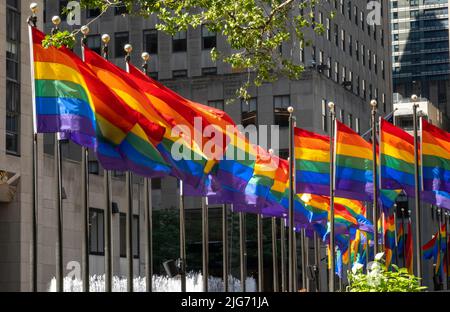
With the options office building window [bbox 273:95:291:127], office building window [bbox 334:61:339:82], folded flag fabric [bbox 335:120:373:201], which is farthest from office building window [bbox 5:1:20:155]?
office building window [bbox 334:61:339:82]

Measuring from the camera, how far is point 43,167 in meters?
58.6

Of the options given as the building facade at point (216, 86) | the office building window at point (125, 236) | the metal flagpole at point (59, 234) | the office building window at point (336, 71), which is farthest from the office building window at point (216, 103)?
the metal flagpole at point (59, 234)

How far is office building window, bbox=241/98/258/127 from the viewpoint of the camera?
97.4m

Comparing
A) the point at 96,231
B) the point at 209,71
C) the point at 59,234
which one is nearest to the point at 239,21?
the point at 59,234

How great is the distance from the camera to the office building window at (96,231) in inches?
2606

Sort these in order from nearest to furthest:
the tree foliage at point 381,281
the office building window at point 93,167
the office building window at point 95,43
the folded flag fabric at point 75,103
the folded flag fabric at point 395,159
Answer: the tree foliage at point 381,281
the folded flag fabric at point 75,103
the folded flag fabric at point 395,159
the office building window at point 93,167
the office building window at point 95,43

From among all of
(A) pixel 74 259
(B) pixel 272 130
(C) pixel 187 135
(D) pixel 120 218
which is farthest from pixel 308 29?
(C) pixel 187 135

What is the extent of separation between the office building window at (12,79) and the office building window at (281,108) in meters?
44.3

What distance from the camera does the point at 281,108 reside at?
97.6m

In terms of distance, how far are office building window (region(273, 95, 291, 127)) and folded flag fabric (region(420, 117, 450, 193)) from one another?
54169 mm

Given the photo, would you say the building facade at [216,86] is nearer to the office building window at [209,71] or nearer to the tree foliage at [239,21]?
the office building window at [209,71]

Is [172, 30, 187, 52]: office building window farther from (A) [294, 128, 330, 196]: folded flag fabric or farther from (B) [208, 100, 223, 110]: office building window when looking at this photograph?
(A) [294, 128, 330, 196]: folded flag fabric

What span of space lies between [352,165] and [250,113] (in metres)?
56.0

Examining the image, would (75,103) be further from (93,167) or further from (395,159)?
(93,167)
